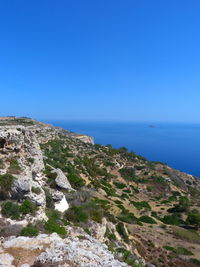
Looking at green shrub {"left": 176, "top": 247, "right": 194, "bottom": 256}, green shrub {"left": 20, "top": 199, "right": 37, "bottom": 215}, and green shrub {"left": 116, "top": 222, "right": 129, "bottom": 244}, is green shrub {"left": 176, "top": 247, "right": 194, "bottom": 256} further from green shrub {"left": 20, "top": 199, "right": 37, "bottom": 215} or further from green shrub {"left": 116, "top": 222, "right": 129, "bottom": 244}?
green shrub {"left": 20, "top": 199, "right": 37, "bottom": 215}

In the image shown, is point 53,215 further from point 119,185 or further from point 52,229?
point 119,185

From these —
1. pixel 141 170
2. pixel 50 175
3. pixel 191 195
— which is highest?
pixel 50 175

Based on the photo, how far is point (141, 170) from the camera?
5122cm

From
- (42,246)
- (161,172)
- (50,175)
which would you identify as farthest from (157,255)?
(161,172)

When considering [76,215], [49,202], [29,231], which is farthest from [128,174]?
[29,231]

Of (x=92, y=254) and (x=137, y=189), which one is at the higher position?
(x=92, y=254)

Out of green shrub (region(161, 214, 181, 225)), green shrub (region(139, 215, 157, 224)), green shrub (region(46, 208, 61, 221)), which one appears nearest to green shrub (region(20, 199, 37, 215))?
green shrub (region(46, 208, 61, 221))

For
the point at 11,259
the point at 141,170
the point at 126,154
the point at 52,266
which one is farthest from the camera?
the point at 126,154

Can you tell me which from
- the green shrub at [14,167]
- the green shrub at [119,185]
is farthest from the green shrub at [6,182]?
the green shrub at [119,185]

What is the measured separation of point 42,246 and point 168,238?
56.5ft

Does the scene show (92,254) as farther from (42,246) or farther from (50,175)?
(50,175)

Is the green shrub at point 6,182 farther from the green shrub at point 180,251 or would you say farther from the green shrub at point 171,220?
the green shrub at point 171,220

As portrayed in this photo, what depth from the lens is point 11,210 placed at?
10195mm

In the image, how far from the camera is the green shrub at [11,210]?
10.1 metres
